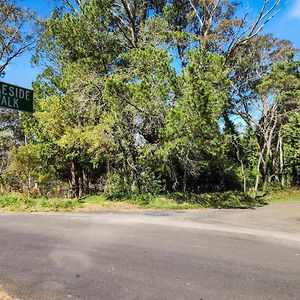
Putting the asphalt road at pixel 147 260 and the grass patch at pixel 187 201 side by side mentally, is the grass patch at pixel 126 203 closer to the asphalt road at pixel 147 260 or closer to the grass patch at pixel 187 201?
the grass patch at pixel 187 201

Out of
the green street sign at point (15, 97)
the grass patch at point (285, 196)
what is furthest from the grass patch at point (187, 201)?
the green street sign at point (15, 97)

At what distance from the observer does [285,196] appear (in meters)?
29.2

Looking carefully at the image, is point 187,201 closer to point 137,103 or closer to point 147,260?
point 137,103

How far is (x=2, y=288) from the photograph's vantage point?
565cm

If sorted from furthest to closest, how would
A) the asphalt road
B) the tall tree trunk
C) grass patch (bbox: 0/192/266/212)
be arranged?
the tall tree trunk
grass patch (bbox: 0/192/266/212)
the asphalt road

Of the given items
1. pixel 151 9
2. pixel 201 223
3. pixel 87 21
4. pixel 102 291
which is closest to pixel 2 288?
pixel 102 291

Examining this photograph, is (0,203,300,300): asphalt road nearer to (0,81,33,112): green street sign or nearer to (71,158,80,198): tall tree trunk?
(0,81,33,112): green street sign

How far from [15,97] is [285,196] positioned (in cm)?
2748

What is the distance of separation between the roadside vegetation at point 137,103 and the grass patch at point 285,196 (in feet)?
3.39

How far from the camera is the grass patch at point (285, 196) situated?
1076 inches

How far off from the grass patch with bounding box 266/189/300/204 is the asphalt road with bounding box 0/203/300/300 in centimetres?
1557

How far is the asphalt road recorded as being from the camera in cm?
572

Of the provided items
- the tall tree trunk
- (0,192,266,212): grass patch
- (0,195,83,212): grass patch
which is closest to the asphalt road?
(0,195,83,212): grass patch

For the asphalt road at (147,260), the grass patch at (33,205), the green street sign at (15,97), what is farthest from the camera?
the grass patch at (33,205)
